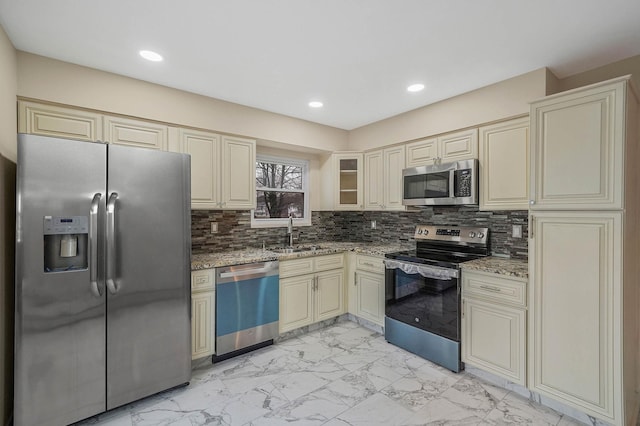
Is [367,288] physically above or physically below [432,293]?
below

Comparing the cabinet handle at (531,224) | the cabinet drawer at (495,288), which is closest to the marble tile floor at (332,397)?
the cabinet drawer at (495,288)

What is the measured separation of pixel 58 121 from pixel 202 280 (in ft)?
5.34

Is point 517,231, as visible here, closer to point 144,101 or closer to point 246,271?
point 246,271

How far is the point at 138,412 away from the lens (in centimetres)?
211

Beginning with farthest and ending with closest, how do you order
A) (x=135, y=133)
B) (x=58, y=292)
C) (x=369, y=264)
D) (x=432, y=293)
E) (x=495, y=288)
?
(x=369, y=264), (x=432, y=293), (x=135, y=133), (x=495, y=288), (x=58, y=292)

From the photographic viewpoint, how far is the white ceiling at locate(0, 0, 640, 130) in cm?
174

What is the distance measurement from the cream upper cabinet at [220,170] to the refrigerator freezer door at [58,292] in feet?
3.17

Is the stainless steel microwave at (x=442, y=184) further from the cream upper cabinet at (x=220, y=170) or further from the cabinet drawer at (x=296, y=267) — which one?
the cream upper cabinet at (x=220, y=170)

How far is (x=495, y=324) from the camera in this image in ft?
7.88

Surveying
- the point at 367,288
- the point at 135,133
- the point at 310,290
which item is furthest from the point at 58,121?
the point at 367,288

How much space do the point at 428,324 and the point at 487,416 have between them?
0.84 meters

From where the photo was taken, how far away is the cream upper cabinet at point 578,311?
6.07 ft

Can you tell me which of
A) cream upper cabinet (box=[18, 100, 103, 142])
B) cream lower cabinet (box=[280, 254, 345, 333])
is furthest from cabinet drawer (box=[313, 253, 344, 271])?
cream upper cabinet (box=[18, 100, 103, 142])

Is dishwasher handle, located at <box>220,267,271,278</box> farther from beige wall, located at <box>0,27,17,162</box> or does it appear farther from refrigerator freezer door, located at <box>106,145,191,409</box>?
beige wall, located at <box>0,27,17,162</box>
